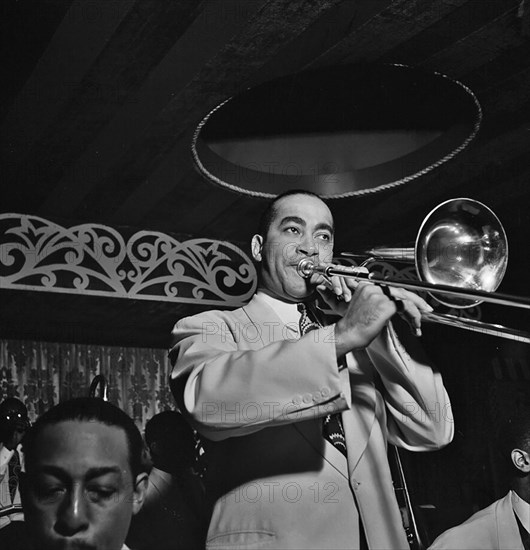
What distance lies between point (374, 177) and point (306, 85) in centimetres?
79

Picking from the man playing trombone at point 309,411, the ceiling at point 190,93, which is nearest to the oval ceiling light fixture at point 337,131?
the ceiling at point 190,93

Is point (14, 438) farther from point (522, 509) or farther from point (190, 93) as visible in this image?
point (522, 509)

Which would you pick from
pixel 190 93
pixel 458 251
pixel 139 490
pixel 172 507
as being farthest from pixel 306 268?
pixel 172 507

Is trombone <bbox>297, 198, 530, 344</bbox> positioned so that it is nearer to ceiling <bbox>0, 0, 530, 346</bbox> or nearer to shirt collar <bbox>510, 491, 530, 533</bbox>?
ceiling <bbox>0, 0, 530, 346</bbox>

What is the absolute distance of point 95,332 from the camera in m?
4.89

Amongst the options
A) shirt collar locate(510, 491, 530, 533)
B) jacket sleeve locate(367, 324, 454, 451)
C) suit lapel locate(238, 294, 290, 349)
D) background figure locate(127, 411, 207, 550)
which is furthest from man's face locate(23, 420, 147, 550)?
shirt collar locate(510, 491, 530, 533)

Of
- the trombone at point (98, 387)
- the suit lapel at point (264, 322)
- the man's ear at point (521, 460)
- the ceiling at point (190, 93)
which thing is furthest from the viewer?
the trombone at point (98, 387)

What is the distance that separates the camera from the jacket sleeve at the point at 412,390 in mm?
2092

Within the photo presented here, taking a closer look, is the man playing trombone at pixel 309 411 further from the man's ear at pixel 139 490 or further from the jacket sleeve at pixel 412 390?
the man's ear at pixel 139 490

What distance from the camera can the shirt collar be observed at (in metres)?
3.10

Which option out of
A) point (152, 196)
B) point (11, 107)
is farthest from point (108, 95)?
point (152, 196)

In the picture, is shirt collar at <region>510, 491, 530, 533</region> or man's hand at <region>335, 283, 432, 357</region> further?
shirt collar at <region>510, 491, 530, 533</region>

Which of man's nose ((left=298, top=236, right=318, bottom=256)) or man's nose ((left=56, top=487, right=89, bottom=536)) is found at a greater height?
man's nose ((left=298, top=236, right=318, bottom=256))

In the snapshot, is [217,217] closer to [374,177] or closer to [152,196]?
[152,196]
